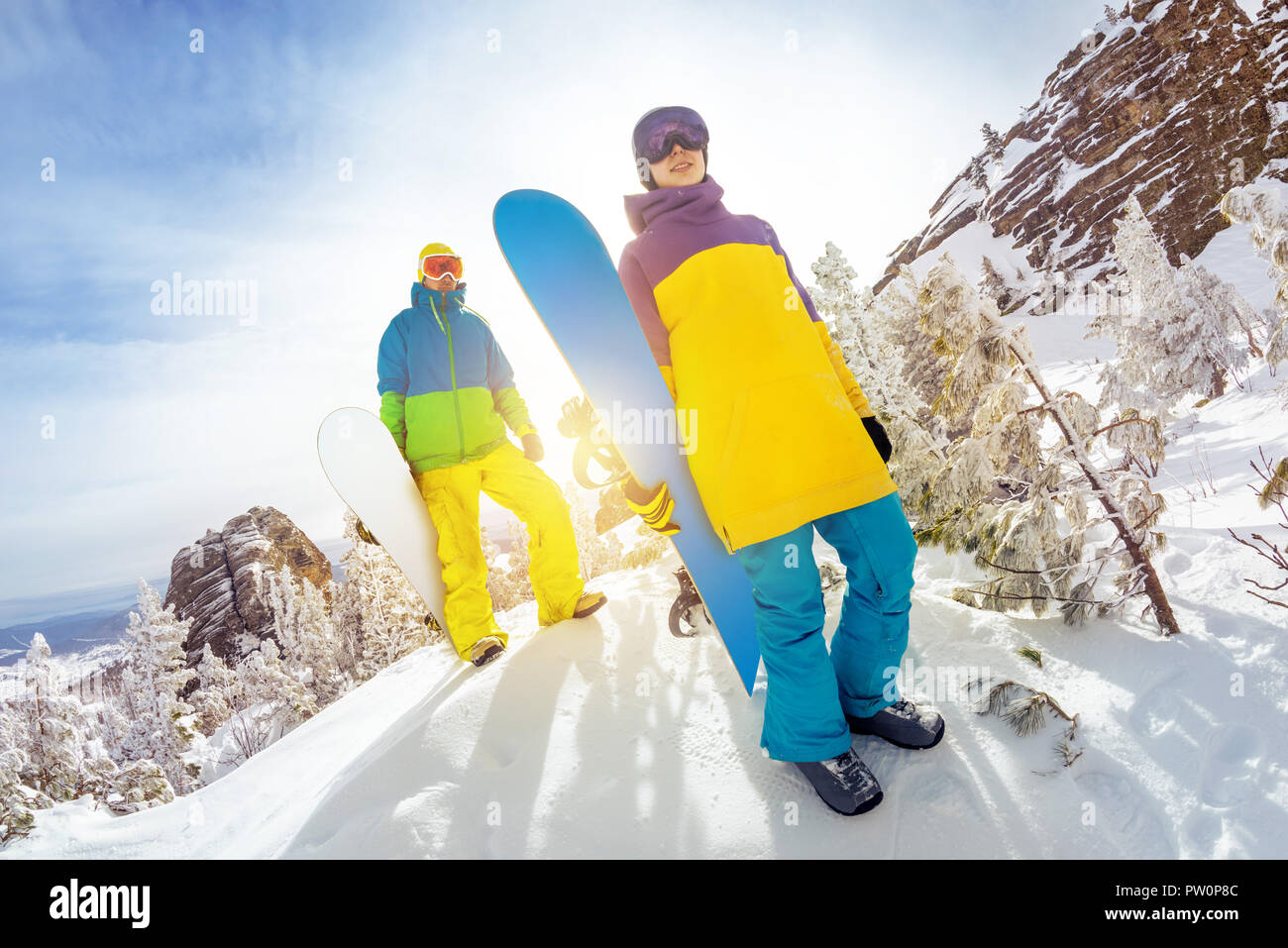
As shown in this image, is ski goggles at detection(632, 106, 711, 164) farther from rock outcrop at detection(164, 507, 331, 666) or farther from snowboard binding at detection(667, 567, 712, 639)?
rock outcrop at detection(164, 507, 331, 666)

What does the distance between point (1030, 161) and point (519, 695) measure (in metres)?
74.8

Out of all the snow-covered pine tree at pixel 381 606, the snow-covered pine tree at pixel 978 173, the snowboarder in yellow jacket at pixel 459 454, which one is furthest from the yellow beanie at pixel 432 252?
the snow-covered pine tree at pixel 978 173

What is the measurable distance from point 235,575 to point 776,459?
3585 centimetres

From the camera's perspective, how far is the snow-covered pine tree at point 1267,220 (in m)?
3.06

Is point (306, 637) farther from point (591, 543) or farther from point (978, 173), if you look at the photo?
point (978, 173)

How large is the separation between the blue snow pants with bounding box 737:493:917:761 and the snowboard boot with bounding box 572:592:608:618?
1.68 m

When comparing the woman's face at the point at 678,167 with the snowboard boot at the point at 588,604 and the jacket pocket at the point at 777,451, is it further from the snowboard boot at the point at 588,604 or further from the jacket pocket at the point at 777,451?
the snowboard boot at the point at 588,604

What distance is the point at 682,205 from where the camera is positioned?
1979 mm

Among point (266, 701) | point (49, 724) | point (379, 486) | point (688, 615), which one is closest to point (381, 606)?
point (49, 724)

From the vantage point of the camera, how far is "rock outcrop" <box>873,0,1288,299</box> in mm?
38250

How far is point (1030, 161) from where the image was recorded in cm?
5566

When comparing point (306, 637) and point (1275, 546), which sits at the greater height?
point (1275, 546)

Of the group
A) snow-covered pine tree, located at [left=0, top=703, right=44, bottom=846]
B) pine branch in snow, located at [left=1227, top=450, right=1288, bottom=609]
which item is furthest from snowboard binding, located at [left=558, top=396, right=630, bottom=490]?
snow-covered pine tree, located at [left=0, top=703, right=44, bottom=846]
